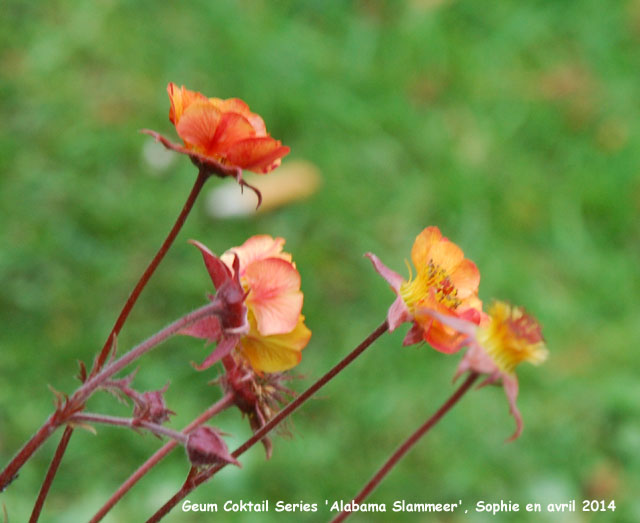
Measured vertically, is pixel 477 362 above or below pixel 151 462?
above

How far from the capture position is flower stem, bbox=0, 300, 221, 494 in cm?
56

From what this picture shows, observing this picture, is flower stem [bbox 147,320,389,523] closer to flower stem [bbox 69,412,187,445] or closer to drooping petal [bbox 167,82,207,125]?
flower stem [bbox 69,412,187,445]

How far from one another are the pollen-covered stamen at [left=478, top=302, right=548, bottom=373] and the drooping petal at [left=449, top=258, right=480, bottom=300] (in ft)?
0.35

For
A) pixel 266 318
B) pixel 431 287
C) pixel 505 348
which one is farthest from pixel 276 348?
pixel 505 348

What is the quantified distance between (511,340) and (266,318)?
28 cm

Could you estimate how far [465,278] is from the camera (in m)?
0.70

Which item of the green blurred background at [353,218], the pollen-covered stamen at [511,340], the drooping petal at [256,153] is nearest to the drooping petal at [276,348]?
the drooping petal at [256,153]

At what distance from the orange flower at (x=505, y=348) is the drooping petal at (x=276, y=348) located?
17 centimetres

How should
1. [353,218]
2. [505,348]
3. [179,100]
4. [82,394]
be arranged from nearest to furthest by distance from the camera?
[82,394] < [179,100] < [505,348] < [353,218]

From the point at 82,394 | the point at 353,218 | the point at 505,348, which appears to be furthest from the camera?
the point at 353,218

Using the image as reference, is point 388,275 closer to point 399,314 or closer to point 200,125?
point 399,314

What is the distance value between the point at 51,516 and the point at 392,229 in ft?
3.38

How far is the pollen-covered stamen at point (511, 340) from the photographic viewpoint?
0.79 metres

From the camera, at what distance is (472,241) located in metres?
2.29
